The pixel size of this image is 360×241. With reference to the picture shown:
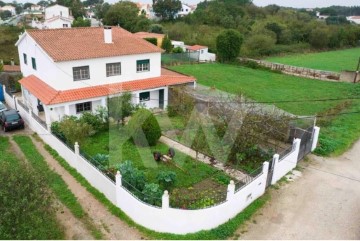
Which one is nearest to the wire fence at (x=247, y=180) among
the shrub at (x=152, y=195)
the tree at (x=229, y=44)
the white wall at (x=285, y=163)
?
the white wall at (x=285, y=163)

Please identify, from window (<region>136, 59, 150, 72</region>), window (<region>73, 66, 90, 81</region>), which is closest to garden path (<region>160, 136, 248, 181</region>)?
window (<region>73, 66, 90, 81</region>)

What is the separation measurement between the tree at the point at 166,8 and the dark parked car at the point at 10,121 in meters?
71.0

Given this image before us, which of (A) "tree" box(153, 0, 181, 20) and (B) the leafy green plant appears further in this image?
(A) "tree" box(153, 0, 181, 20)

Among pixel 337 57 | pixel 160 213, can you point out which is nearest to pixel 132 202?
pixel 160 213

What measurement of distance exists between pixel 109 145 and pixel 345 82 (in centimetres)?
3065

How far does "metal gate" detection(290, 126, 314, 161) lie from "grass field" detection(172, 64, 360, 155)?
123 cm

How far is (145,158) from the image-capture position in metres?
16.9

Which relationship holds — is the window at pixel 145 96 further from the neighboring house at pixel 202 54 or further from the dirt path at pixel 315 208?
the neighboring house at pixel 202 54

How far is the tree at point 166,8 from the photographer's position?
279ft

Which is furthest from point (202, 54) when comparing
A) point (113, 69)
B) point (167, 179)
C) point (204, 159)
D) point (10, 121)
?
point (167, 179)

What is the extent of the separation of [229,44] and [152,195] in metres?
35.8

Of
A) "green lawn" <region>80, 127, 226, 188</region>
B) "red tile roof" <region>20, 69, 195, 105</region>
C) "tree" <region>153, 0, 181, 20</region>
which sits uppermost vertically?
"tree" <region>153, 0, 181, 20</region>

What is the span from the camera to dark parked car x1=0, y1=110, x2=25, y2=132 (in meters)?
20.7

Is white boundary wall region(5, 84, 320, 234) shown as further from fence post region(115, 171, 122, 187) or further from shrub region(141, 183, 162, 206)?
shrub region(141, 183, 162, 206)
